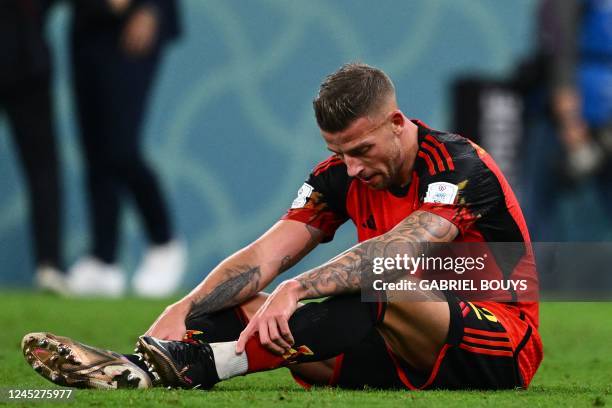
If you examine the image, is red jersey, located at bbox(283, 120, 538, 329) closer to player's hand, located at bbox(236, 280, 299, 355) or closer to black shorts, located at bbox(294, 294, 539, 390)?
black shorts, located at bbox(294, 294, 539, 390)

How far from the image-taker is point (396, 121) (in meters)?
4.30

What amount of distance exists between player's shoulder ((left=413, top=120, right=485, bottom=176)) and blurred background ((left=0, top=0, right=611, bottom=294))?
6698mm

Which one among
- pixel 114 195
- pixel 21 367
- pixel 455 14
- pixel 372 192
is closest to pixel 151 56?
pixel 114 195

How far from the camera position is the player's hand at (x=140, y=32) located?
34.6ft

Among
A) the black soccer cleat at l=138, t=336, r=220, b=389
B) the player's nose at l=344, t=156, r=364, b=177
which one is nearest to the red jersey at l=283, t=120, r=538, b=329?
the player's nose at l=344, t=156, r=364, b=177

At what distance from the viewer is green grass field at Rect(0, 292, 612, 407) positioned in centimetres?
392

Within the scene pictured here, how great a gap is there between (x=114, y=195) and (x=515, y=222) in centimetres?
654

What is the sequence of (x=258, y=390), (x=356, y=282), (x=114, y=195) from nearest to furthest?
(x=356, y=282)
(x=258, y=390)
(x=114, y=195)

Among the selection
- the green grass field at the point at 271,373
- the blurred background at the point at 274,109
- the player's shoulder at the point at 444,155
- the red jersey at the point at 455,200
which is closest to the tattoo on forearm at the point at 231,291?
the green grass field at the point at 271,373

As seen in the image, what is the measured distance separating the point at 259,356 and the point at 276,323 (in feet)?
0.44

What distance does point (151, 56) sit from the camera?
425 inches

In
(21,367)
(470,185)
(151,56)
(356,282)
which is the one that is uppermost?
(151,56)

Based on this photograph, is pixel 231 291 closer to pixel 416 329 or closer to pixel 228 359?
pixel 228 359

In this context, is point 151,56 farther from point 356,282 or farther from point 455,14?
point 356,282
